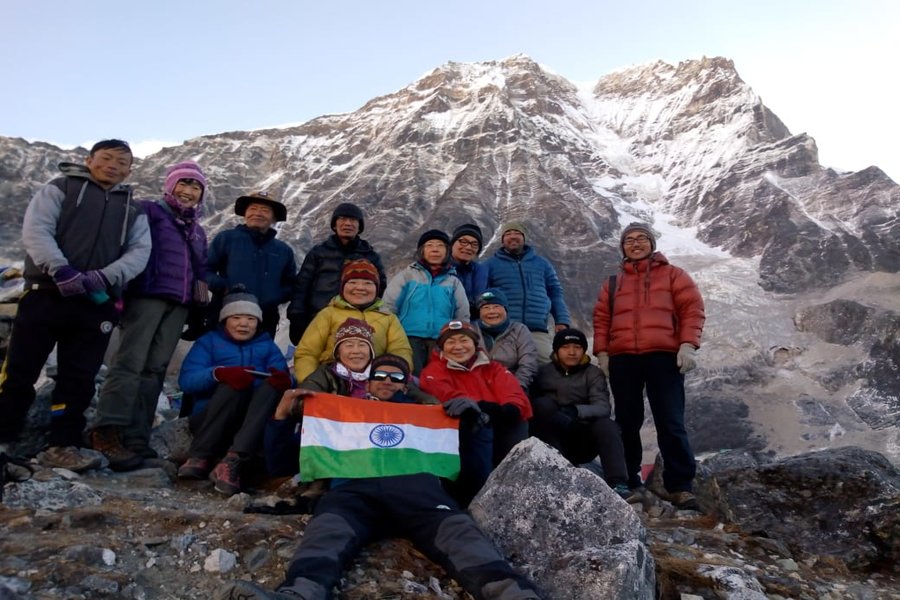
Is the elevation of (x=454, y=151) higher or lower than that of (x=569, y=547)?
higher

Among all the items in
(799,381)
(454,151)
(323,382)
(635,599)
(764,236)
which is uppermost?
(454,151)

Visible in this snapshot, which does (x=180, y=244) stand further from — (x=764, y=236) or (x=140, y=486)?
(x=764, y=236)

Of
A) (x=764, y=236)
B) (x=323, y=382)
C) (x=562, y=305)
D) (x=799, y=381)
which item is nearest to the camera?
(x=323, y=382)

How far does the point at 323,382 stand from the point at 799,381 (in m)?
84.3

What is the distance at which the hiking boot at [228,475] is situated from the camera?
204 inches

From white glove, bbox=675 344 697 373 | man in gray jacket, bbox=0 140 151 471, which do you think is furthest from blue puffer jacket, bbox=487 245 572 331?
man in gray jacket, bbox=0 140 151 471

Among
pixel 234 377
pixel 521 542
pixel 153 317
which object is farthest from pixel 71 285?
pixel 521 542

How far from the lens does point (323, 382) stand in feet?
16.2

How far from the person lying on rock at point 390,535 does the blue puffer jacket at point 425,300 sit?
2.34m

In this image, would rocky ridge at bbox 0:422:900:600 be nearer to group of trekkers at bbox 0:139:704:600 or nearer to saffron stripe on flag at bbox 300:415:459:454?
group of trekkers at bbox 0:139:704:600

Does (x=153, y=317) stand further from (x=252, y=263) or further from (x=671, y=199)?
(x=671, y=199)

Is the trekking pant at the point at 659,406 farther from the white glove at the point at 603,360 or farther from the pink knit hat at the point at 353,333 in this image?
the pink knit hat at the point at 353,333

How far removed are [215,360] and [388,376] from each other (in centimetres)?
202

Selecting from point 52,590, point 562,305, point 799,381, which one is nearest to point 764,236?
point 799,381
